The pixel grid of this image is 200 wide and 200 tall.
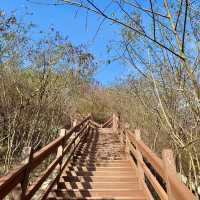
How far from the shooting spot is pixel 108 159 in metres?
8.41

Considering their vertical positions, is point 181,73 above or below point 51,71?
below

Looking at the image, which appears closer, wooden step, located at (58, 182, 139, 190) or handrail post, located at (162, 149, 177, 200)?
handrail post, located at (162, 149, 177, 200)

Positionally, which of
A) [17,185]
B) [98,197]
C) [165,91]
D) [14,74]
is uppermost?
[14,74]

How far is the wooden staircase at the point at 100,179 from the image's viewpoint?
15.7ft

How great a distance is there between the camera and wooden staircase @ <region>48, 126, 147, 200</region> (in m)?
4.78

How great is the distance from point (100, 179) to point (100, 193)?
1182 mm

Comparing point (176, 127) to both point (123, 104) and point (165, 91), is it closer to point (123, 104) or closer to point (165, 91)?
point (165, 91)

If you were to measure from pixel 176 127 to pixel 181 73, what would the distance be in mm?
1660

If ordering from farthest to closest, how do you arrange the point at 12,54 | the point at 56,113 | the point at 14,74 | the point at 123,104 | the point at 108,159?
the point at 123,104 → the point at 56,113 → the point at 14,74 → the point at 12,54 → the point at 108,159

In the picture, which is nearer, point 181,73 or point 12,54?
point 181,73

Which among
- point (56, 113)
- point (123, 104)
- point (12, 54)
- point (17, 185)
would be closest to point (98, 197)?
point (17, 185)

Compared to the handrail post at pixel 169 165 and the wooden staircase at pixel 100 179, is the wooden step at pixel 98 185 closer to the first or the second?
the wooden staircase at pixel 100 179

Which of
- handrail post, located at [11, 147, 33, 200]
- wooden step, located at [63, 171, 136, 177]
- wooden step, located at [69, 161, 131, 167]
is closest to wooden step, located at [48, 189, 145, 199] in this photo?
wooden step, located at [63, 171, 136, 177]

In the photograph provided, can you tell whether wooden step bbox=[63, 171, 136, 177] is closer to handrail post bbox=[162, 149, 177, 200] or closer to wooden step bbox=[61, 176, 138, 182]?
wooden step bbox=[61, 176, 138, 182]
